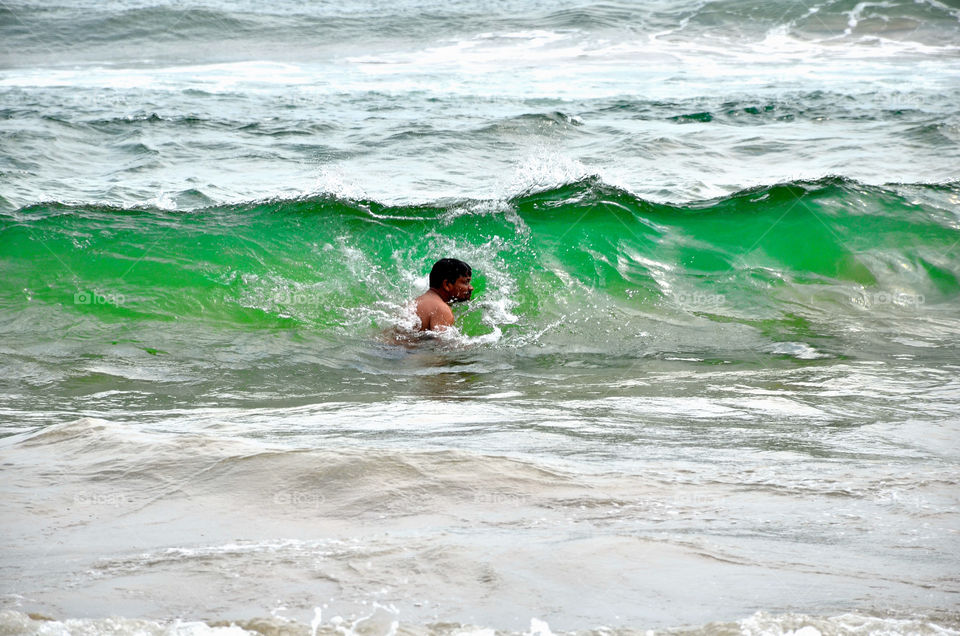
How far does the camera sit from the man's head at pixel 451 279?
6.80m

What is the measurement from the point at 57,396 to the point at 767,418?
407 cm

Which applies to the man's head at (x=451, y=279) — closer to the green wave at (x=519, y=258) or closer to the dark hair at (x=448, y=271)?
the dark hair at (x=448, y=271)

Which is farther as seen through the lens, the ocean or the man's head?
the man's head

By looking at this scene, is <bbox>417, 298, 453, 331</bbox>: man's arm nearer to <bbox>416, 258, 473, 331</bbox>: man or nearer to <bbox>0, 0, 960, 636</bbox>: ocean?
<bbox>416, 258, 473, 331</bbox>: man

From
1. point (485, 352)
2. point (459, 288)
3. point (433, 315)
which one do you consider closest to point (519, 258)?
point (459, 288)

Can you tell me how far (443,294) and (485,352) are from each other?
662 mm

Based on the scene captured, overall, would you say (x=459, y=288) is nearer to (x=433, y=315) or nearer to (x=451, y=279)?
(x=451, y=279)

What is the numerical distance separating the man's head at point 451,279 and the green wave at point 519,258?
1.66 feet

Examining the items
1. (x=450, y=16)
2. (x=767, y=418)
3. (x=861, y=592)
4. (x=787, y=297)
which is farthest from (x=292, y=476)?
(x=450, y=16)

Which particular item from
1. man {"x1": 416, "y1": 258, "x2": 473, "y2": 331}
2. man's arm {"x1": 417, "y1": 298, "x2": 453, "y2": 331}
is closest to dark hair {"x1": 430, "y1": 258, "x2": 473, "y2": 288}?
man {"x1": 416, "y1": 258, "x2": 473, "y2": 331}

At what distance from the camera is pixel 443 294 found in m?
6.88

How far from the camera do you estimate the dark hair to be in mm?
6796

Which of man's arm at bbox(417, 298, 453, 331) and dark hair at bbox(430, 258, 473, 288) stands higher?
dark hair at bbox(430, 258, 473, 288)

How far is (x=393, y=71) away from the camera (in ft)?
63.1
